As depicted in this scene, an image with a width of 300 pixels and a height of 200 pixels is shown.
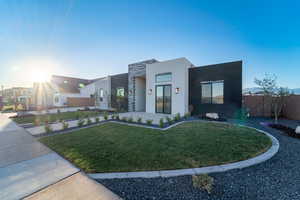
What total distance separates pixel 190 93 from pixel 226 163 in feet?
24.7

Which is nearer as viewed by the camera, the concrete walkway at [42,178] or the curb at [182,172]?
the concrete walkway at [42,178]

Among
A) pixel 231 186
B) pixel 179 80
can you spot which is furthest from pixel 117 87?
pixel 231 186

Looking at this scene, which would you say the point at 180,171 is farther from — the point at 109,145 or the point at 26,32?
the point at 26,32

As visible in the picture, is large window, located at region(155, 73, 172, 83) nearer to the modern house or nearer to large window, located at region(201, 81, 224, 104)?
the modern house

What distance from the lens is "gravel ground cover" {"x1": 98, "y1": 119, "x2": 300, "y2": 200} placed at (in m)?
1.76

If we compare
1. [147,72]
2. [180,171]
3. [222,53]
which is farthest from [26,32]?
[222,53]

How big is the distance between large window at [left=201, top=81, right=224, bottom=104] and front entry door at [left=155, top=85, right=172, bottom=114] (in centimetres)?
270

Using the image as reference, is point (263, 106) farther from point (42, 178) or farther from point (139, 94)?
point (42, 178)

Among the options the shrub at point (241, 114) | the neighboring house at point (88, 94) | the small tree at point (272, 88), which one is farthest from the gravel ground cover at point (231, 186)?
the neighboring house at point (88, 94)

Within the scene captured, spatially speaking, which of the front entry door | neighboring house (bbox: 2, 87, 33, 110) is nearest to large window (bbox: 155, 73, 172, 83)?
the front entry door

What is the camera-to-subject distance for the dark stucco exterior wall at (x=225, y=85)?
313 inches

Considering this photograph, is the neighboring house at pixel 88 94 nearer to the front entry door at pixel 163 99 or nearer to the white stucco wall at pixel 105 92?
the white stucco wall at pixel 105 92

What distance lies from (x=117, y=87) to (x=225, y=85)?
11276mm

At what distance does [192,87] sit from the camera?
9.55 m
